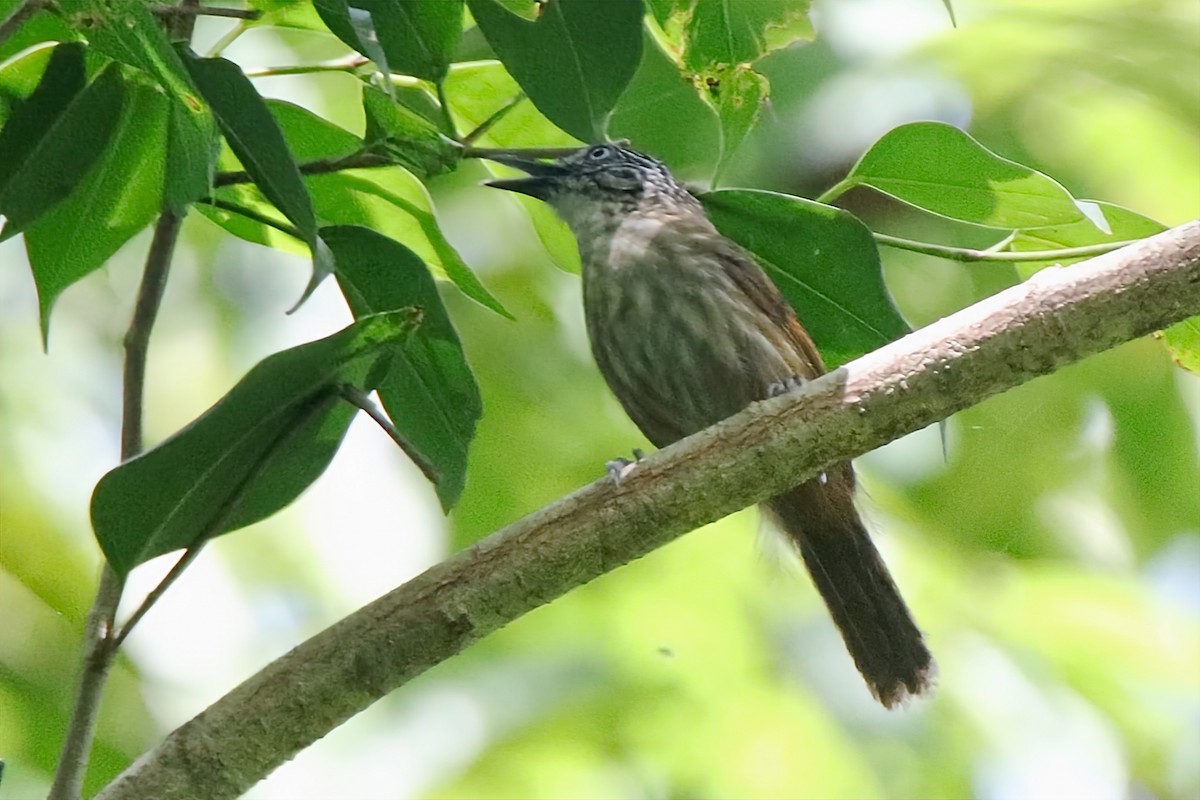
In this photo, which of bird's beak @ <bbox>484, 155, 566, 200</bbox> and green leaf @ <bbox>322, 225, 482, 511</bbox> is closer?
green leaf @ <bbox>322, 225, 482, 511</bbox>

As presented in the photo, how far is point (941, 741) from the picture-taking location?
2.74 meters

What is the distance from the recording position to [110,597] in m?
1.30

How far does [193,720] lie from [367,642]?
172 mm

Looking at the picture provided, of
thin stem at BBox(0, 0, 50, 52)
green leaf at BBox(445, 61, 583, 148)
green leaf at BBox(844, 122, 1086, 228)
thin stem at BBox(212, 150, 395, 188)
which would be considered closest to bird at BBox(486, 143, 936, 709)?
green leaf at BBox(445, 61, 583, 148)

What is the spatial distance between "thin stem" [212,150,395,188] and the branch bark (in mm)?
411

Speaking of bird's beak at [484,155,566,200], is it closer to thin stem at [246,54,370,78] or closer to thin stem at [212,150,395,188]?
thin stem at [246,54,370,78]

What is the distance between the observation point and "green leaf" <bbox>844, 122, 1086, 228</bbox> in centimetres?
149

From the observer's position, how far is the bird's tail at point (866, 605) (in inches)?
90.0

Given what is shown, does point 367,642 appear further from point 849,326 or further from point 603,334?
point 603,334

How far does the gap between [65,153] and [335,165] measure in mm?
261

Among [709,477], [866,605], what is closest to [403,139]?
[709,477]

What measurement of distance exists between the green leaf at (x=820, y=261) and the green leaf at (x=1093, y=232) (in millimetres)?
213

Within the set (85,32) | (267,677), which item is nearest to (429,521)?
(267,677)

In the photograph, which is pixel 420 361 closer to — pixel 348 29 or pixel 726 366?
pixel 348 29
